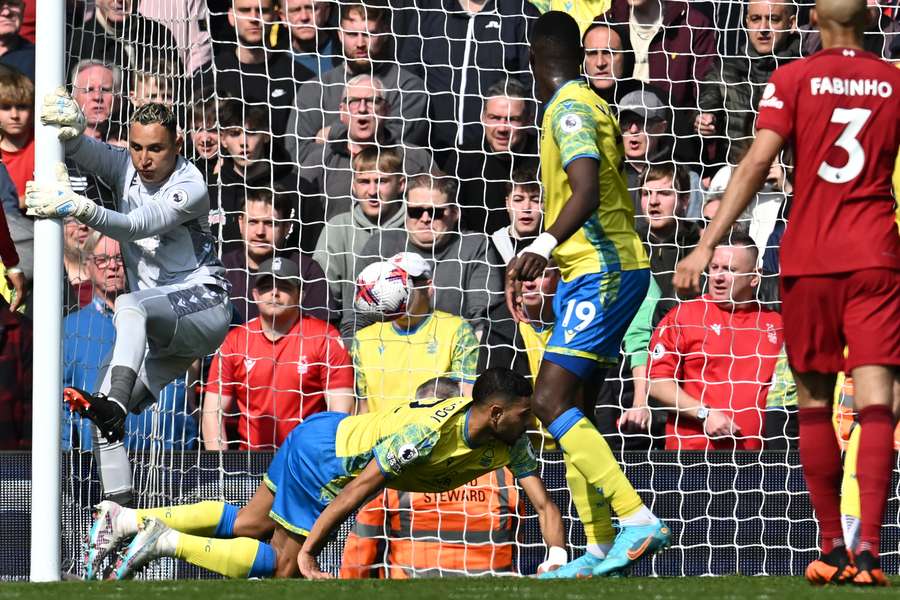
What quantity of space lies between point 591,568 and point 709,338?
2.51m

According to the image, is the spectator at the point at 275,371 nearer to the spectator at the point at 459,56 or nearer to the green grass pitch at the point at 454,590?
the spectator at the point at 459,56

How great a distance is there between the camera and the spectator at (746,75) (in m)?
8.02

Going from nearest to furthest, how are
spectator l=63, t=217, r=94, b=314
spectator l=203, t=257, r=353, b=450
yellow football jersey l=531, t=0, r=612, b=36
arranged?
spectator l=203, t=257, r=353, b=450, spectator l=63, t=217, r=94, b=314, yellow football jersey l=531, t=0, r=612, b=36

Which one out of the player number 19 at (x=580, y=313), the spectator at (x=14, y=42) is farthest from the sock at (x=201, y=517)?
the spectator at (x=14, y=42)

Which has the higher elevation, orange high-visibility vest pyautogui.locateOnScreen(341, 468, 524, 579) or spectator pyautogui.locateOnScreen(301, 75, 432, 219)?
spectator pyautogui.locateOnScreen(301, 75, 432, 219)

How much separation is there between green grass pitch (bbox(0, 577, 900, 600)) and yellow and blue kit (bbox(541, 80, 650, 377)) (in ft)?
2.91

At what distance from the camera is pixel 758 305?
25.2 ft

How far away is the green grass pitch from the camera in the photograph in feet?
13.6

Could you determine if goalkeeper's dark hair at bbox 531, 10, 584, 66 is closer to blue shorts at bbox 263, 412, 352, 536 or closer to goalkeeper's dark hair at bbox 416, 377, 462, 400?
blue shorts at bbox 263, 412, 352, 536

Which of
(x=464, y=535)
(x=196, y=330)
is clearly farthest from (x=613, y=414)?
(x=196, y=330)

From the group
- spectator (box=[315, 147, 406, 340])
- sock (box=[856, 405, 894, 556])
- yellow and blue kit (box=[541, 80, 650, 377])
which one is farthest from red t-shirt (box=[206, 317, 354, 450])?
sock (box=[856, 405, 894, 556])

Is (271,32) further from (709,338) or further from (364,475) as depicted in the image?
(364,475)

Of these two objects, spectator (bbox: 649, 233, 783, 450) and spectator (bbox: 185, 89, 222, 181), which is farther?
spectator (bbox: 185, 89, 222, 181)

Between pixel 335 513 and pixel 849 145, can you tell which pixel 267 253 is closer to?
pixel 335 513
